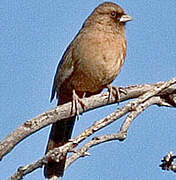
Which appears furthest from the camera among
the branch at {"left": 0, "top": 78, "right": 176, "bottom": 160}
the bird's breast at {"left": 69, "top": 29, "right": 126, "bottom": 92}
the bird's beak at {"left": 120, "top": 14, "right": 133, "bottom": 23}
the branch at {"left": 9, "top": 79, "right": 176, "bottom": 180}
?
the bird's beak at {"left": 120, "top": 14, "right": 133, "bottom": 23}

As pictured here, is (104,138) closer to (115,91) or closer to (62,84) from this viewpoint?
(115,91)

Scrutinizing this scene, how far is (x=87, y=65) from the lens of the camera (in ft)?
18.7

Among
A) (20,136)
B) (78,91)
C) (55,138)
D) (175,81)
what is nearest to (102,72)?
(78,91)

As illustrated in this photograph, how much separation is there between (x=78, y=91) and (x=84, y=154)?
2343 millimetres

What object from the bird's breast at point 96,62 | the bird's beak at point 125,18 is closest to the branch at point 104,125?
the bird's breast at point 96,62

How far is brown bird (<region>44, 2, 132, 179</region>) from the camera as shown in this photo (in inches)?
225

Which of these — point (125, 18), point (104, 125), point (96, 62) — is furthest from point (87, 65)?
point (104, 125)

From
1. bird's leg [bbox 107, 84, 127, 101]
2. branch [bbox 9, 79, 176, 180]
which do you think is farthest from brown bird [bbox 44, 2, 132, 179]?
branch [bbox 9, 79, 176, 180]

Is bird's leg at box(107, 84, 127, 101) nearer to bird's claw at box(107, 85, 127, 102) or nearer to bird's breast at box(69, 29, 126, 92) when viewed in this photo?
bird's claw at box(107, 85, 127, 102)

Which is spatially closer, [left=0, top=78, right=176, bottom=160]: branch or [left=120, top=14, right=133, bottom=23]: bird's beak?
[left=0, top=78, right=176, bottom=160]: branch

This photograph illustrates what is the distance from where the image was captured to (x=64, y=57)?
6117 millimetres

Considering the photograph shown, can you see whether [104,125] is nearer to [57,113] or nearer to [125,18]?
[57,113]

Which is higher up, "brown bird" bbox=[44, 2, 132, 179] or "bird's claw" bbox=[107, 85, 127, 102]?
"brown bird" bbox=[44, 2, 132, 179]

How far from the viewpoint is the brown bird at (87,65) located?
5723mm
